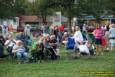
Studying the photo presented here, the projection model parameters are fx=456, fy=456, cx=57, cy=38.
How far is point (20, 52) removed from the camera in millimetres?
18516

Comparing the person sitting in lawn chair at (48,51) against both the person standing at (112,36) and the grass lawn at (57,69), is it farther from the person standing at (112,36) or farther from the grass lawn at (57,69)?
the person standing at (112,36)

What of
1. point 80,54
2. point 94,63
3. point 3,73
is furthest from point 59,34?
point 3,73

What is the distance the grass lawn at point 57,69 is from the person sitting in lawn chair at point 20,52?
1.34 feet

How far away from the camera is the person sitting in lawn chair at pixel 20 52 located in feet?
60.6

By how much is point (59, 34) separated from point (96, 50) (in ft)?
28.8

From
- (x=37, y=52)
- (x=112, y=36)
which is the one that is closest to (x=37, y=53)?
(x=37, y=52)

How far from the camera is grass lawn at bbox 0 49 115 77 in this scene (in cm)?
1437

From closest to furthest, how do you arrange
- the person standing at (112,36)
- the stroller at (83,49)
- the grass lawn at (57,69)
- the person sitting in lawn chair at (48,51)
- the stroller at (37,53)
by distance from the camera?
the grass lawn at (57,69), the stroller at (37,53), the person sitting in lawn chair at (48,51), the stroller at (83,49), the person standing at (112,36)

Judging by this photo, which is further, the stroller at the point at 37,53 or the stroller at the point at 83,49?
the stroller at the point at 83,49

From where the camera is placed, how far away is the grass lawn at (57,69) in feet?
47.1

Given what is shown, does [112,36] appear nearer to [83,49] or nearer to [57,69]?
[83,49]

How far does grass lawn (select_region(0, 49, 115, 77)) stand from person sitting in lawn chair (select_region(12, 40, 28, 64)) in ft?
1.34

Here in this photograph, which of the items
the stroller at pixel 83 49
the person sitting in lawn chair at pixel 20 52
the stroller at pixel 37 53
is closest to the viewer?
the person sitting in lawn chair at pixel 20 52

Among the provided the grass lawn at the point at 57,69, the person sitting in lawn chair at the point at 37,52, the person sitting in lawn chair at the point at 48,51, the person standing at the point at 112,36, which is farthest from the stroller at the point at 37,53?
the person standing at the point at 112,36
